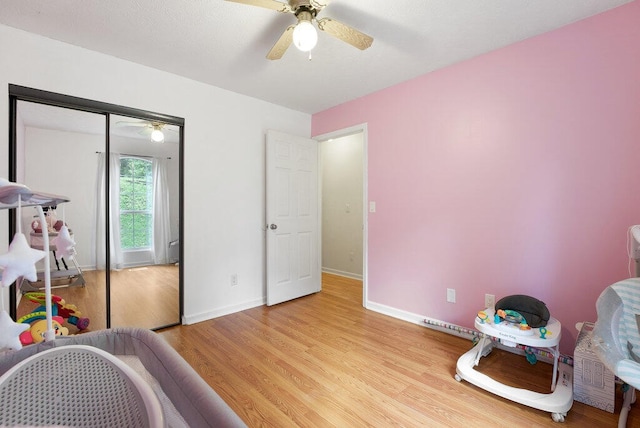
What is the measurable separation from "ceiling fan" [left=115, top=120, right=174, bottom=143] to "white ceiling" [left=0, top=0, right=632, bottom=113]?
0.49m

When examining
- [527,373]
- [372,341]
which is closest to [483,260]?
[527,373]

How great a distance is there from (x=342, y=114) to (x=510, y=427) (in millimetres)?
3053

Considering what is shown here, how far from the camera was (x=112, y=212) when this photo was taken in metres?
2.40

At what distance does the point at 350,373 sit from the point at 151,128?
2.58 metres

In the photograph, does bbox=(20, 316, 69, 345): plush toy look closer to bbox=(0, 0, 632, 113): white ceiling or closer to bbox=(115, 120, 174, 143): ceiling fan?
bbox=(115, 120, 174, 143): ceiling fan

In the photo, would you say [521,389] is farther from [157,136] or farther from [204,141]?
[157,136]

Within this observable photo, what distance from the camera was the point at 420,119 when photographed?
2.68 metres

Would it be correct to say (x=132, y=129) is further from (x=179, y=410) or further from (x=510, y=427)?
(x=510, y=427)

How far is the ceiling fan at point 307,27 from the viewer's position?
4.87 feet

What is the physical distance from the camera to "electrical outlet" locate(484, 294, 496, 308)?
2281 mm

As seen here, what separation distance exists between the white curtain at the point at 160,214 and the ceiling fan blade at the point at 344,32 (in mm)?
1907

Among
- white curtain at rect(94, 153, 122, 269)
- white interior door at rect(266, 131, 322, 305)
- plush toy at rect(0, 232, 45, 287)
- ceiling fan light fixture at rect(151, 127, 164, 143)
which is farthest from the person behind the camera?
white interior door at rect(266, 131, 322, 305)

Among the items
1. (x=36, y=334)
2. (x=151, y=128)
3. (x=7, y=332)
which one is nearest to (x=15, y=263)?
(x=7, y=332)

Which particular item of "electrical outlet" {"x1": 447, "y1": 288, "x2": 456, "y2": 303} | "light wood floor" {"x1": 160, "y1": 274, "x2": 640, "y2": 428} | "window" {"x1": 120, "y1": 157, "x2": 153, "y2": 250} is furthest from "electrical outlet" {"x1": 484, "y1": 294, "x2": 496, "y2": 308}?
→ "window" {"x1": 120, "y1": 157, "x2": 153, "y2": 250}
